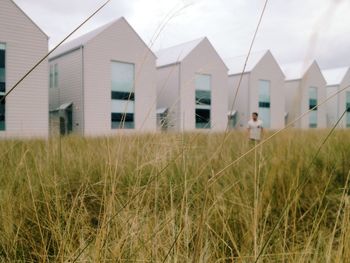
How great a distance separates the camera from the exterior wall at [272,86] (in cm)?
2355

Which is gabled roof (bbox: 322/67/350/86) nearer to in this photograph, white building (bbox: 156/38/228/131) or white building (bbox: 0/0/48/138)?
white building (bbox: 156/38/228/131)

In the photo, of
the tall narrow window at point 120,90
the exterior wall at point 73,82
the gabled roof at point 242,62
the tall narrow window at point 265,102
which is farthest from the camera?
the tall narrow window at point 265,102

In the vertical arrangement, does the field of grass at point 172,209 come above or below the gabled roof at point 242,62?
below

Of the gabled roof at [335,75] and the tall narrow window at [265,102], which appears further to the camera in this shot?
the gabled roof at [335,75]

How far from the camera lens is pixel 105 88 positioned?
53.8 ft

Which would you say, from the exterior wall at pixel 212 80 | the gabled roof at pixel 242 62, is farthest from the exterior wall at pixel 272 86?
the exterior wall at pixel 212 80

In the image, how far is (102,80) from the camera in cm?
1638

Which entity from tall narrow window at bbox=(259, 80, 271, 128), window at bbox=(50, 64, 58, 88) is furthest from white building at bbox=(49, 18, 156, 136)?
tall narrow window at bbox=(259, 80, 271, 128)

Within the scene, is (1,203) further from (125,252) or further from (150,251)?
(150,251)

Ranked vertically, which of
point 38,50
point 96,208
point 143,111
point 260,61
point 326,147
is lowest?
point 96,208

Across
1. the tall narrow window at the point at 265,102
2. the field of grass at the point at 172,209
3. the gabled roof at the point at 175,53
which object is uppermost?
the gabled roof at the point at 175,53

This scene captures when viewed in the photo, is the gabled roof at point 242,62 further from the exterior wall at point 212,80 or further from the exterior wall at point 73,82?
the exterior wall at point 73,82

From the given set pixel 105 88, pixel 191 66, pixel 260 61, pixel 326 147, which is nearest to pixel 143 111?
pixel 105 88

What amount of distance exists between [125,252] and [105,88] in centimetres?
1576
